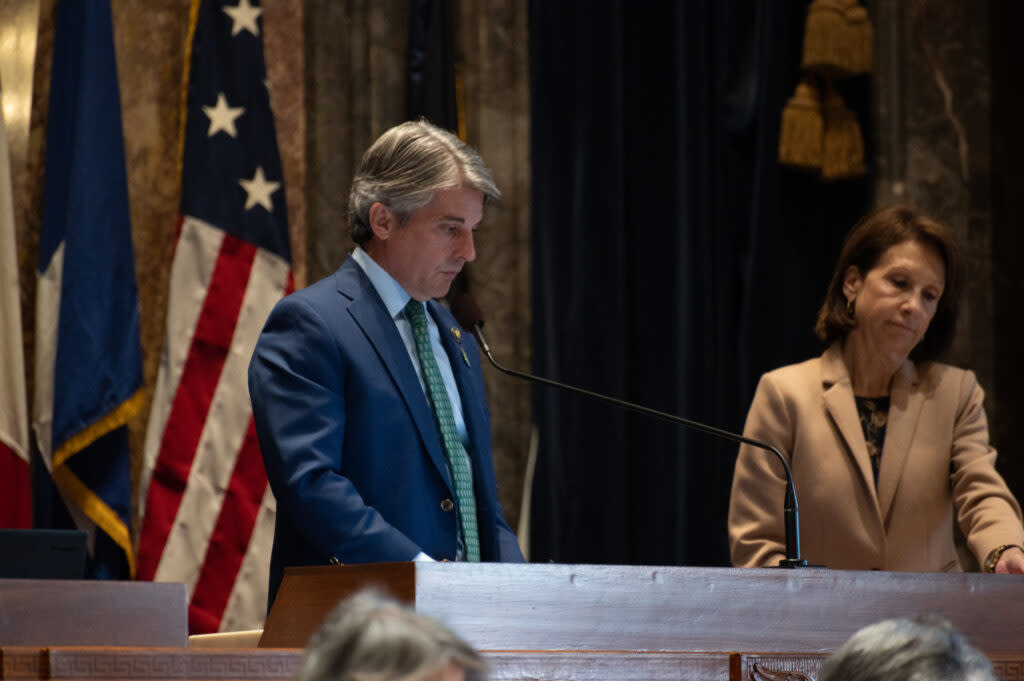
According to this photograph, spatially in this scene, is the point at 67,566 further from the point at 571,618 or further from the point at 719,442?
the point at 719,442

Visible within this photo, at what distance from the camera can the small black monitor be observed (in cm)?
231

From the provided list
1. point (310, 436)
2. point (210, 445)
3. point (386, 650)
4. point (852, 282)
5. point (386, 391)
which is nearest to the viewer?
point (386, 650)

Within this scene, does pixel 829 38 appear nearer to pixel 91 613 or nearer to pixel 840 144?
pixel 840 144

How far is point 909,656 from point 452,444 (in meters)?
1.70

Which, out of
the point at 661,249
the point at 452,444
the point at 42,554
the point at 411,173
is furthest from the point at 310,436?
the point at 661,249

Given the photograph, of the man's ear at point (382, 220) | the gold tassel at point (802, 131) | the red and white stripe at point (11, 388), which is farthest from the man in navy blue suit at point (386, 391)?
the gold tassel at point (802, 131)

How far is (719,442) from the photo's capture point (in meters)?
5.20

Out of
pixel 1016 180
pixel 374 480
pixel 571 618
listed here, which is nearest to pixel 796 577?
pixel 571 618

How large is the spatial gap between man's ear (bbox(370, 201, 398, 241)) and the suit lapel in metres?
0.13

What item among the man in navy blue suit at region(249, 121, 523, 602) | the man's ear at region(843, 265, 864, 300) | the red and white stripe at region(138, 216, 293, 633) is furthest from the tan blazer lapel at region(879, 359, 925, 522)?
the red and white stripe at region(138, 216, 293, 633)

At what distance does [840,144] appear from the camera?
17.0 ft

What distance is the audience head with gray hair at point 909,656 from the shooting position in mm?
1142

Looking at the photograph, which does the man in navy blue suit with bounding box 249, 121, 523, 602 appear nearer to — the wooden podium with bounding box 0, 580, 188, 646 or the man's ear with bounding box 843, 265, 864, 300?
the wooden podium with bounding box 0, 580, 188, 646

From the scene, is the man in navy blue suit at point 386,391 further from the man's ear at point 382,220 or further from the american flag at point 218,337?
the american flag at point 218,337
